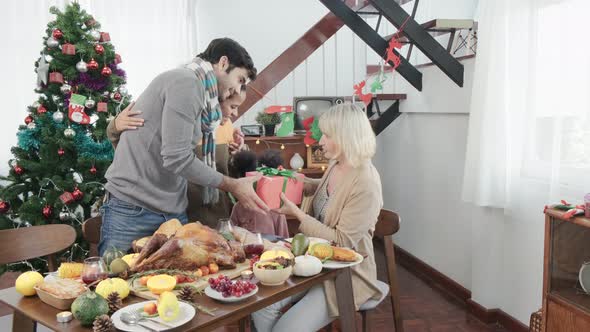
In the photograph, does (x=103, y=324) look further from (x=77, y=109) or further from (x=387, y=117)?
(x=387, y=117)

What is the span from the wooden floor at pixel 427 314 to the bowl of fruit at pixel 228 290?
179cm

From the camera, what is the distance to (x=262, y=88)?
375 centimetres

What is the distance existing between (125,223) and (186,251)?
56 cm

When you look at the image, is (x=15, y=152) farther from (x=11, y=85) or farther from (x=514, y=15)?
(x=514, y=15)

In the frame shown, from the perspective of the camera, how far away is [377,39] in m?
3.60

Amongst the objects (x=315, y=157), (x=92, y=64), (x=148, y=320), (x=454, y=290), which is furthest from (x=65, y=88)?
(x=454, y=290)

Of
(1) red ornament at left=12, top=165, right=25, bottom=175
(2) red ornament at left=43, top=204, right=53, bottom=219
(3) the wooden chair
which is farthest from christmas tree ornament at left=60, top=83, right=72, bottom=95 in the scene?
(3) the wooden chair

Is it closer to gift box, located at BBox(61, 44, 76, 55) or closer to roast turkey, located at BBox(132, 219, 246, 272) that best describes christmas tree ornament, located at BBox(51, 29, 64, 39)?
gift box, located at BBox(61, 44, 76, 55)

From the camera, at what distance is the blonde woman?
1.75 metres

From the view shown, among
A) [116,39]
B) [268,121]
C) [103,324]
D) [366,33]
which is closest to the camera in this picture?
[103,324]

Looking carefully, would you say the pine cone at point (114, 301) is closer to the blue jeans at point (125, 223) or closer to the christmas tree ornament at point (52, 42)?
the blue jeans at point (125, 223)

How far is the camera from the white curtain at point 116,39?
4199 millimetres

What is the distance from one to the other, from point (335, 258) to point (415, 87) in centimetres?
253

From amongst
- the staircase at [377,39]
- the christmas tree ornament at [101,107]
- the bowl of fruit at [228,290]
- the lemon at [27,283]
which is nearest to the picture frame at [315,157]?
the staircase at [377,39]
